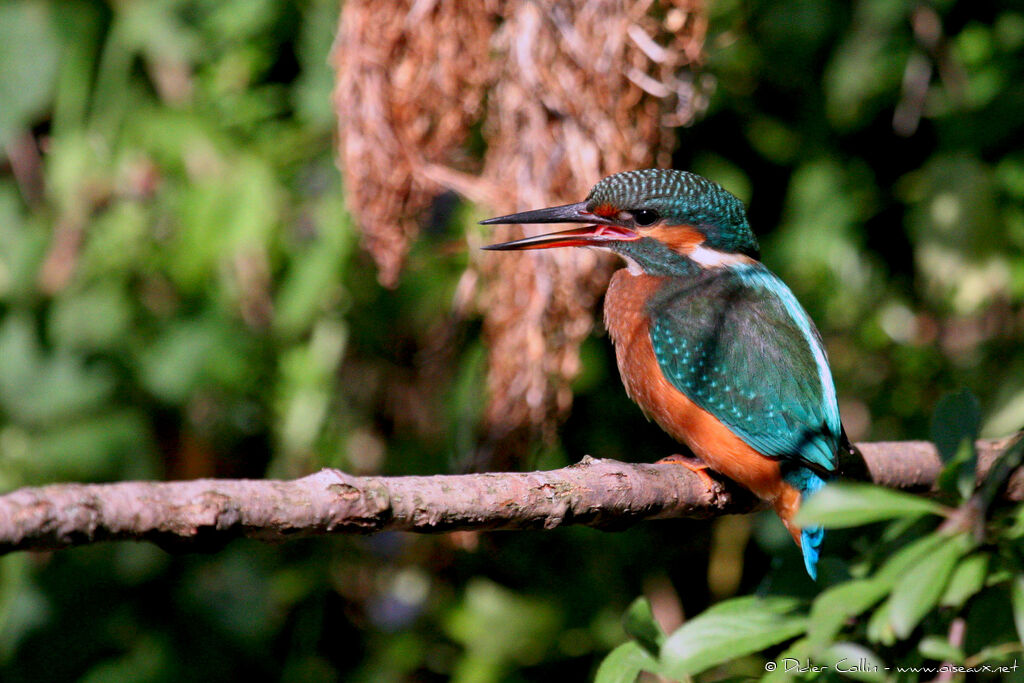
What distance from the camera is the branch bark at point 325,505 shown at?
0.97 meters

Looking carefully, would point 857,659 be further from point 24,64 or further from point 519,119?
point 24,64

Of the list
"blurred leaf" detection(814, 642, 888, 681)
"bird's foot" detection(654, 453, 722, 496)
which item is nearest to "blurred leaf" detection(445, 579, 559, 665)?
"bird's foot" detection(654, 453, 722, 496)

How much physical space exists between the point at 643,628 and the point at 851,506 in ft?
1.29

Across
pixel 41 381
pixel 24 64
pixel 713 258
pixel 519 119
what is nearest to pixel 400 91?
pixel 519 119

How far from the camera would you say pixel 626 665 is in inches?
46.9

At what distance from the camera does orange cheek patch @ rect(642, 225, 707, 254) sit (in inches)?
82.4

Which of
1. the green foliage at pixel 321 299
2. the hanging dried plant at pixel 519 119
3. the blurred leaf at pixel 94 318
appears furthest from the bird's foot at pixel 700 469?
the blurred leaf at pixel 94 318

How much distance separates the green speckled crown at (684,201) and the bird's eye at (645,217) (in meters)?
0.01

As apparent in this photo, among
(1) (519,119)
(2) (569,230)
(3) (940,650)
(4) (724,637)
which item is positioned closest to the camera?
(3) (940,650)

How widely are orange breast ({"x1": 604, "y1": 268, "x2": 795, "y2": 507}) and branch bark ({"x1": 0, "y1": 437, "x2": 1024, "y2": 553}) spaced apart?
289mm

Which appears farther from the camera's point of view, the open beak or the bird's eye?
the bird's eye

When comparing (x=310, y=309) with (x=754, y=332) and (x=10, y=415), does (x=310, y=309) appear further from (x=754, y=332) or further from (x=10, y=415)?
(x=754, y=332)

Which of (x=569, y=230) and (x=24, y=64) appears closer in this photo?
(x=569, y=230)

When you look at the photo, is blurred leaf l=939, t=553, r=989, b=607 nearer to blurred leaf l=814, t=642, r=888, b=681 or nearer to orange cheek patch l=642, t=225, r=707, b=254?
blurred leaf l=814, t=642, r=888, b=681
